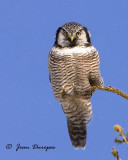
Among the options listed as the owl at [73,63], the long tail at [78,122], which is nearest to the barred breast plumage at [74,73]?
the owl at [73,63]

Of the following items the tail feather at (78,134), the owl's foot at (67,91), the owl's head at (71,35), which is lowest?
the tail feather at (78,134)

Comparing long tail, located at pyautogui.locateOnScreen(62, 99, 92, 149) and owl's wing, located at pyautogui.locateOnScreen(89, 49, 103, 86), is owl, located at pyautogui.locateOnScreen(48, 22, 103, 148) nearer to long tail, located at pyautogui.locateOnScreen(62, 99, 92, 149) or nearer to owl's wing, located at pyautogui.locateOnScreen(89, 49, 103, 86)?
owl's wing, located at pyautogui.locateOnScreen(89, 49, 103, 86)

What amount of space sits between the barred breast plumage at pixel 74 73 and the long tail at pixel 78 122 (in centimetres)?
13

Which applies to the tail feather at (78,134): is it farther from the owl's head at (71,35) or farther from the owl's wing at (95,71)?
the owl's head at (71,35)

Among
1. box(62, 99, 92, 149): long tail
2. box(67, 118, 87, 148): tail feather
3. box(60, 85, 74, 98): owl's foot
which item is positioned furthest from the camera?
box(67, 118, 87, 148): tail feather

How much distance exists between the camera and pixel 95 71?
4547mm

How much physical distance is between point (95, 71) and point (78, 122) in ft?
4.36

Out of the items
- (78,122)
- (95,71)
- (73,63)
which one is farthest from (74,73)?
(78,122)

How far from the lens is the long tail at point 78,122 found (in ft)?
17.6

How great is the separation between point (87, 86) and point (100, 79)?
225 mm

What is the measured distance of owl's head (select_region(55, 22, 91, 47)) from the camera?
174 inches

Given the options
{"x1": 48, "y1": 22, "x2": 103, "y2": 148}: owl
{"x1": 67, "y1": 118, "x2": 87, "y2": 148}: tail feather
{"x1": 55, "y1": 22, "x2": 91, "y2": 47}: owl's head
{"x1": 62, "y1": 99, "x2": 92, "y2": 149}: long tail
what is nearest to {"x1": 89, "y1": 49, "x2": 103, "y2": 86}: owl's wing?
{"x1": 48, "y1": 22, "x2": 103, "y2": 148}: owl

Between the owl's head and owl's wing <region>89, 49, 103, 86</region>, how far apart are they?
0.27 meters

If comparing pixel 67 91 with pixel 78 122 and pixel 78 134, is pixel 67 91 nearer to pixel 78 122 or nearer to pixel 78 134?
pixel 78 122
